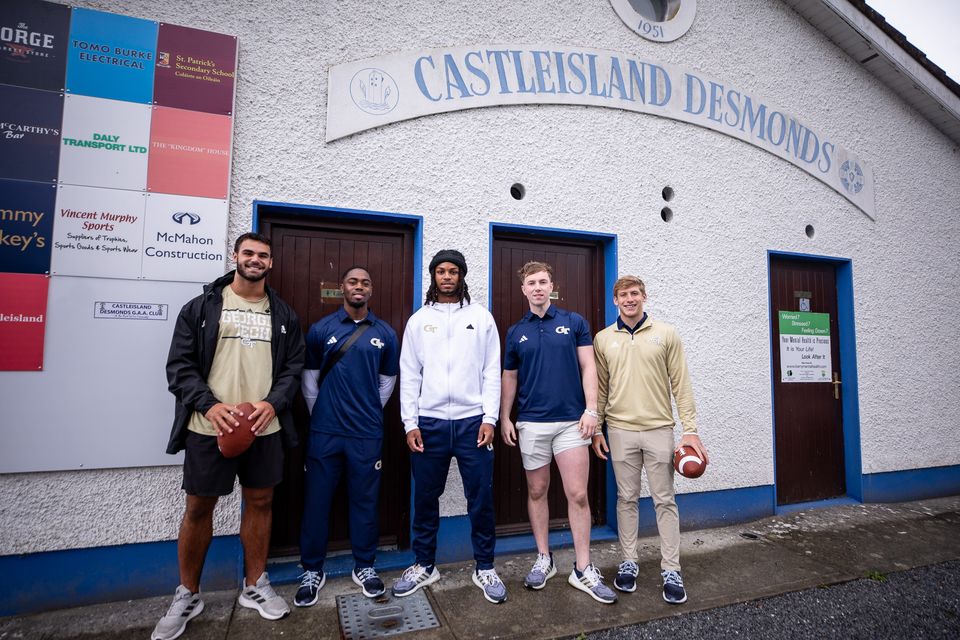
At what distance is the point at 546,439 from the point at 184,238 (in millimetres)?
2594

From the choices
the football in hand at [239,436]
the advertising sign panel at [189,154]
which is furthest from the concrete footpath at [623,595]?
the advertising sign panel at [189,154]

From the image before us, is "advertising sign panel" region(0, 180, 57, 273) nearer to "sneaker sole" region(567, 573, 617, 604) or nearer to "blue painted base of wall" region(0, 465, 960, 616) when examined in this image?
"blue painted base of wall" region(0, 465, 960, 616)

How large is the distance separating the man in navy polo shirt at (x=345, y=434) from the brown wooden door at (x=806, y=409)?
12.6ft

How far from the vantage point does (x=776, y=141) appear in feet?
15.2

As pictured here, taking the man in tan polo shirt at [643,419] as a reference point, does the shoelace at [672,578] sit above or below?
below

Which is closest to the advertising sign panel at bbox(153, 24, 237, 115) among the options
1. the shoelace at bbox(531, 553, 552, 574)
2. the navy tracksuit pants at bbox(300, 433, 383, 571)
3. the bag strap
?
the bag strap

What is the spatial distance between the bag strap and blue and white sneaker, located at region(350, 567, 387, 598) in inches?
45.4

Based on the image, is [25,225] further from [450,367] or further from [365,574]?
[365,574]

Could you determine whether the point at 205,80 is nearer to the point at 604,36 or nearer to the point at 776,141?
the point at 604,36

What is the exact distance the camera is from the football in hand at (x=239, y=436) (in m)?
2.44

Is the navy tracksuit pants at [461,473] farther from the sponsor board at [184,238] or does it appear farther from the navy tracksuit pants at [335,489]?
the sponsor board at [184,238]

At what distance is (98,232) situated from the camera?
9.53 ft

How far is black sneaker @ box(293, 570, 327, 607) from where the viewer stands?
2.78m

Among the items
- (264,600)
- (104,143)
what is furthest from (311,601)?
(104,143)
